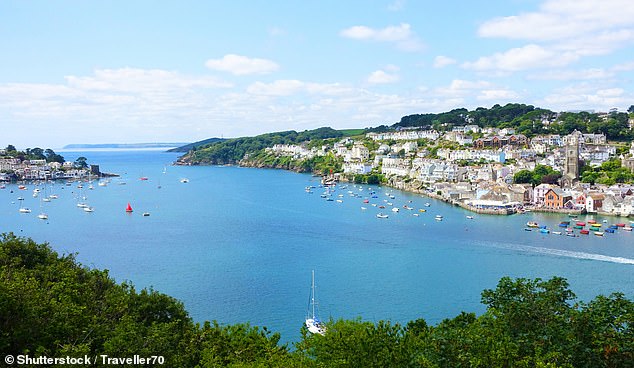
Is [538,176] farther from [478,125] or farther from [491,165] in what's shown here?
[478,125]

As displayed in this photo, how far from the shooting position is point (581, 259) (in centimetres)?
Answer: 1414

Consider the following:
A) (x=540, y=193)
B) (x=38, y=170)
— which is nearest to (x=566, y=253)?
(x=540, y=193)

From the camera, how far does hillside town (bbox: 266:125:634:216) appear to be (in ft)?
77.2

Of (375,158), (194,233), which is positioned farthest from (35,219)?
(375,158)

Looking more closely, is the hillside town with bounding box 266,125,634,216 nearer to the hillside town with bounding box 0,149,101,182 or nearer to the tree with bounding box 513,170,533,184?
the tree with bounding box 513,170,533,184

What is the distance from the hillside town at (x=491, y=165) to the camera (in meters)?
23.5

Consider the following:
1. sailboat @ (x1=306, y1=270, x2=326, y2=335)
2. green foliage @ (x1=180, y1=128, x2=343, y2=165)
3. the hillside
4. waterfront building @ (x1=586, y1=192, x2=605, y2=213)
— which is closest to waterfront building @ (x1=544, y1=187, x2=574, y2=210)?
waterfront building @ (x1=586, y1=192, x2=605, y2=213)

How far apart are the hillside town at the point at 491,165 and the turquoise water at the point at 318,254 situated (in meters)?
2.03

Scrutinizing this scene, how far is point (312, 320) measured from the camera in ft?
30.8

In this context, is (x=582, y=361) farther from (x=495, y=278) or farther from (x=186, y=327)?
(x=495, y=278)

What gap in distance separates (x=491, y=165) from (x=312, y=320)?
84.2 feet

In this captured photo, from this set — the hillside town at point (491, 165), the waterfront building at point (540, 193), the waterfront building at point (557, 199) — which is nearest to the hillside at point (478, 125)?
the hillside town at point (491, 165)

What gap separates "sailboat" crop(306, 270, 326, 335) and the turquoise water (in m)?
0.14

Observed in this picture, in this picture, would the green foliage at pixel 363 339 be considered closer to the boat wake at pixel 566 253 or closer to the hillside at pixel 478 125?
the boat wake at pixel 566 253
